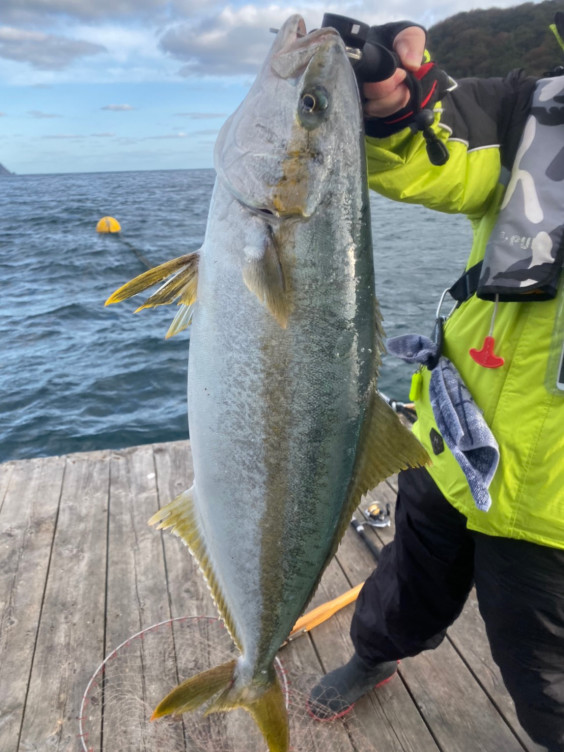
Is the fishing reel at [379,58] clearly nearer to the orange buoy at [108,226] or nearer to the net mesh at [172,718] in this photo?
the net mesh at [172,718]

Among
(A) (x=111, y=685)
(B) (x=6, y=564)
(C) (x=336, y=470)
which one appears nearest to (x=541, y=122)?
(C) (x=336, y=470)

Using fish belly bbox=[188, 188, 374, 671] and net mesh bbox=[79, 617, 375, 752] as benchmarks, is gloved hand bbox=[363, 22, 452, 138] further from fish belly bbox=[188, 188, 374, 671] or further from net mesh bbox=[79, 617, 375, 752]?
net mesh bbox=[79, 617, 375, 752]

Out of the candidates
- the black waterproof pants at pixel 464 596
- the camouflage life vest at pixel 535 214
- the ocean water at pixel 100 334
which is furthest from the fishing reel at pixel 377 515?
the ocean water at pixel 100 334

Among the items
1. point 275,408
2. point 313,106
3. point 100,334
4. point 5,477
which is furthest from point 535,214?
point 100,334

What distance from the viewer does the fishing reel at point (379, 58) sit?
1426 mm

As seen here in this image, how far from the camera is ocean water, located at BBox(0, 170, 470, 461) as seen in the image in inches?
316

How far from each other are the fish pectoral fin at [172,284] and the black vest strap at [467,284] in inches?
40.6

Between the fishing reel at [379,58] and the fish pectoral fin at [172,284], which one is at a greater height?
the fishing reel at [379,58]

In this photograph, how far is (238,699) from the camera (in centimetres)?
173

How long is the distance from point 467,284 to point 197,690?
Answer: 1637 millimetres

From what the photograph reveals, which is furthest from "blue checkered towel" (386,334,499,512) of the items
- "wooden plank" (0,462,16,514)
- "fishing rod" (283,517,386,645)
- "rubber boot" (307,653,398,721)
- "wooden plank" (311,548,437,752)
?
"wooden plank" (0,462,16,514)

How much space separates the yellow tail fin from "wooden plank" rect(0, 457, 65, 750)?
4.57ft

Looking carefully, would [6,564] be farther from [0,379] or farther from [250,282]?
[0,379]

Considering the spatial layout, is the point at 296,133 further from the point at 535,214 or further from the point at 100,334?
the point at 100,334
